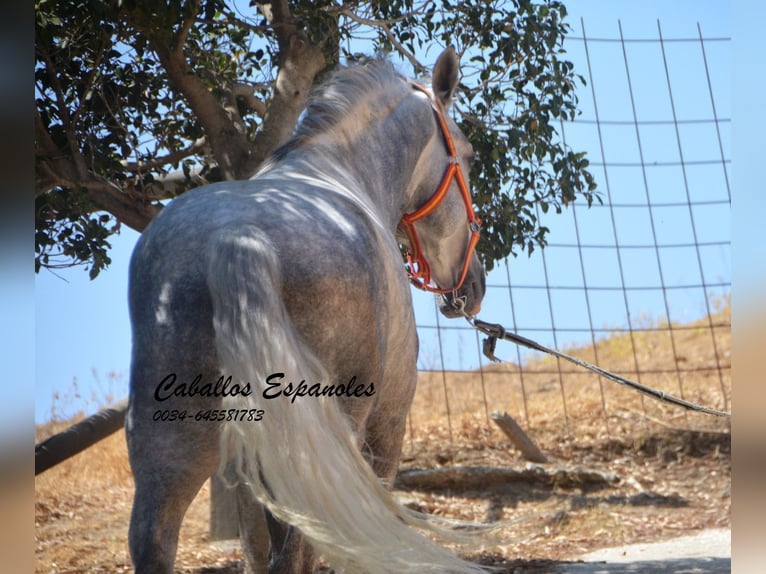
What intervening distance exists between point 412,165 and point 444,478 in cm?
310

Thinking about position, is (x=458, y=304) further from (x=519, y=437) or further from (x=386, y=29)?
(x=519, y=437)

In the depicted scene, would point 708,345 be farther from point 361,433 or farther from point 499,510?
point 361,433

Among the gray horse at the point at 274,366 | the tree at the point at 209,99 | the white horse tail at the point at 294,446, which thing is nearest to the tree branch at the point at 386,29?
the tree at the point at 209,99

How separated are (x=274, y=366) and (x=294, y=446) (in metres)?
0.17

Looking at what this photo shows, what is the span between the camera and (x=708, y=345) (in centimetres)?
785

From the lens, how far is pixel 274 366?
6.29ft

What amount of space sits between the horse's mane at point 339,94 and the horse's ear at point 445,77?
16 cm

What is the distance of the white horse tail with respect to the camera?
185 cm

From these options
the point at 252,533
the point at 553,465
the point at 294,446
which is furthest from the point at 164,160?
the point at 553,465

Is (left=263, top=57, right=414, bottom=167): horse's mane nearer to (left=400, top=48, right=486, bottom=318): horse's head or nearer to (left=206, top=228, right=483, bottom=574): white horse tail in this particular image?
(left=400, top=48, right=486, bottom=318): horse's head

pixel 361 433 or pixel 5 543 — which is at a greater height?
pixel 361 433

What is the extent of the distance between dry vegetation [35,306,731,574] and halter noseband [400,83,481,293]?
1432 millimetres

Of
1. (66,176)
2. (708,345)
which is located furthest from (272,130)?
(708,345)

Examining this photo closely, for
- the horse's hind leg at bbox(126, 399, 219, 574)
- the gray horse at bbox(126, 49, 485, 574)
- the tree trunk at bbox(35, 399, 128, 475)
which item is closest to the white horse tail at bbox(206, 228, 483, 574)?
the gray horse at bbox(126, 49, 485, 574)
